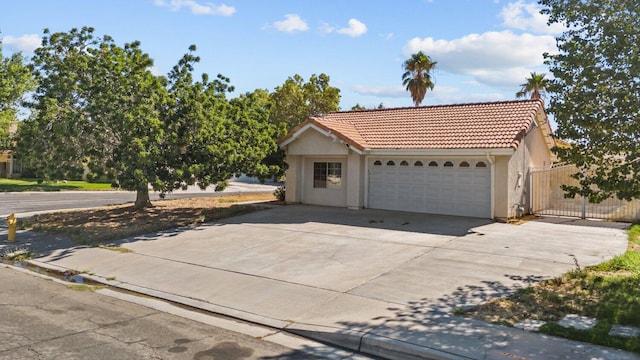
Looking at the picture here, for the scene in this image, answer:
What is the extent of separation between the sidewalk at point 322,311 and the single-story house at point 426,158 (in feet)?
28.1

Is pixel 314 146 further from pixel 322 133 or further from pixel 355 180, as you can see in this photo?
pixel 355 180

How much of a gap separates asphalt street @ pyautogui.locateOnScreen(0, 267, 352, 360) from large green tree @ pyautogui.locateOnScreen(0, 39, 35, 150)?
99.2 ft

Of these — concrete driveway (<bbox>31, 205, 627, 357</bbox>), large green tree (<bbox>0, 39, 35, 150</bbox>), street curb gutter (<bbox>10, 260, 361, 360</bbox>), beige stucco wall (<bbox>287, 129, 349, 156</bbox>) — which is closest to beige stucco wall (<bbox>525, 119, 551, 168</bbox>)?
concrete driveway (<bbox>31, 205, 627, 357</bbox>)

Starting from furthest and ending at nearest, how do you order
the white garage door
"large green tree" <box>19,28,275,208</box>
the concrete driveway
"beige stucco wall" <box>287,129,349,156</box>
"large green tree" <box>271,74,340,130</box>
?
"large green tree" <box>271,74,340,130</box> → "beige stucco wall" <box>287,129,349,156</box> → the white garage door → "large green tree" <box>19,28,275,208</box> → the concrete driveway

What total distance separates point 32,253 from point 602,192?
1351 centimetres

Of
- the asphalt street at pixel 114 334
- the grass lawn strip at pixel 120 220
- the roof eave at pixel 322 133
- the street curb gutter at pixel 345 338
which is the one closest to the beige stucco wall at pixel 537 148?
the roof eave at pixel 322 133

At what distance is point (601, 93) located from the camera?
7.77 meters

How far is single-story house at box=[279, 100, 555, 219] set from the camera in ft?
52.7

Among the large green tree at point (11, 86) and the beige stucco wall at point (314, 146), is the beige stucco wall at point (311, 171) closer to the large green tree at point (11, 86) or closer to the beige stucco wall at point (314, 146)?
the beige stucco wall at point (314, 146)

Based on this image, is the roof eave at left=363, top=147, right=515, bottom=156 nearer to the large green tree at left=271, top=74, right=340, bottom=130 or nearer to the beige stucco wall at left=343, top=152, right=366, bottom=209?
the beige stucco wall at left=343, top=152, right=366, bottom=209

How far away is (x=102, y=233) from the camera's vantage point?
48.2ft

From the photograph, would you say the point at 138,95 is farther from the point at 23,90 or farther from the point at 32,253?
the point at 23,90

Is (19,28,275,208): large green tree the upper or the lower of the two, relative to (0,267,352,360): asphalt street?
upper

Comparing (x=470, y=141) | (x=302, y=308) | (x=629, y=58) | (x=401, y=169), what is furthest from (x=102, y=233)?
(x=629, y=58)
